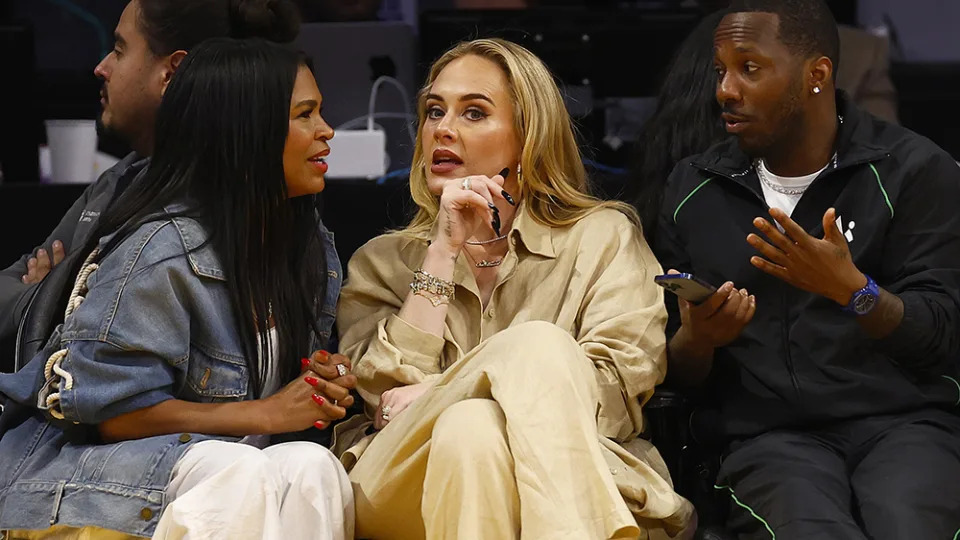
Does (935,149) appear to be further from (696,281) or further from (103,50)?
(103,50)

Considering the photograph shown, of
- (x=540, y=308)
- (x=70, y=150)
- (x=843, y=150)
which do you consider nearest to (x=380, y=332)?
(x=540, y=308)

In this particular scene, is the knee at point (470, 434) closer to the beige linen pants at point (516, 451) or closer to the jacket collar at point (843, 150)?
the beige linen pants at point (516, 451)

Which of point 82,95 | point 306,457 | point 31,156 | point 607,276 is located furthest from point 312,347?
point 82,95

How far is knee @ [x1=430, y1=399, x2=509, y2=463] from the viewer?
2.57m

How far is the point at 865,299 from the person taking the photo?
2.88m

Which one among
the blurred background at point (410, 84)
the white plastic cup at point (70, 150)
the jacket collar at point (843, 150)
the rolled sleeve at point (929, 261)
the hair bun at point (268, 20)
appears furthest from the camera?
the white plastic cup at point (70, 150)

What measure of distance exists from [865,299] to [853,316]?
0.14m

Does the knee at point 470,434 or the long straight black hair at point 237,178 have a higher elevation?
the long straight black hair at point 237,178

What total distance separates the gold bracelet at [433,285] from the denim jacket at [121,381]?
0.41 metres

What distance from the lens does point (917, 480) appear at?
2.78 meters

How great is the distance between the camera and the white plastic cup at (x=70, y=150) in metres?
4.21

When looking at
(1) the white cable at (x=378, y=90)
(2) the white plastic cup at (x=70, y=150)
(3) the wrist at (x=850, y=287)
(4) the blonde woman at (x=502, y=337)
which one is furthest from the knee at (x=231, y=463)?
(1) the white cable at (x=378, y=90)

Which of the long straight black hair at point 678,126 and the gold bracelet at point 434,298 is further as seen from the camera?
the long straight black hair at point 678,126

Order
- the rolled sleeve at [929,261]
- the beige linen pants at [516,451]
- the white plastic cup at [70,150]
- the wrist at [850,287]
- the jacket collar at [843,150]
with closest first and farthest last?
1. the beige linen pants at [516,451]
2. the wrist at [850,287]
3. the rolled sleeve at [929,261]
4. the jacket collar at [843,150]
5. the white plastic cup at [70,150]
